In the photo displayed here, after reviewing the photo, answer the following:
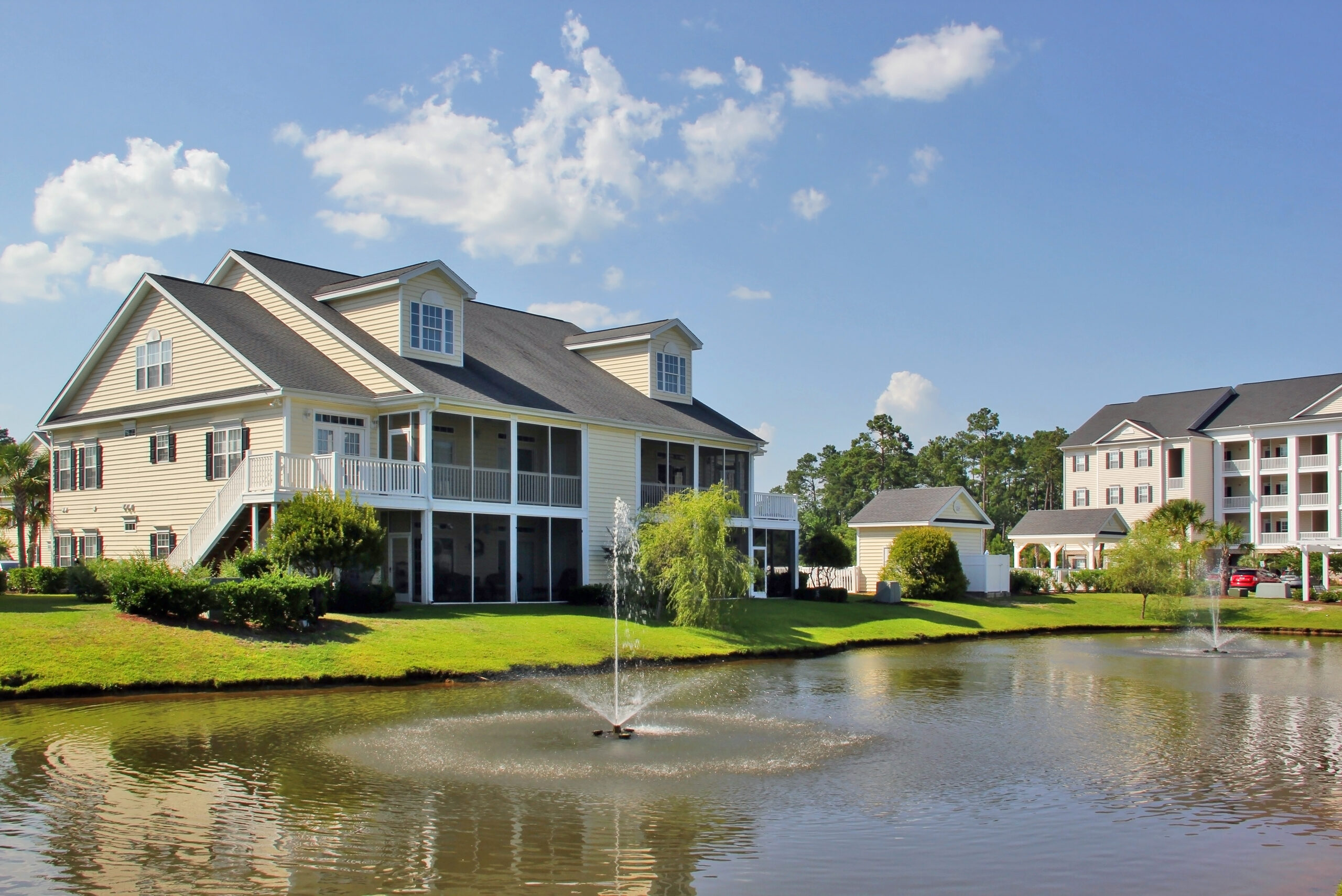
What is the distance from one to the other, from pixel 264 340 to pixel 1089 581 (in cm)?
4041

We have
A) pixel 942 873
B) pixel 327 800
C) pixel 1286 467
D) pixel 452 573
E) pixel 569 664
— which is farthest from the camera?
pixel 1286 467

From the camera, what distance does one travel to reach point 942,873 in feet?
31.4

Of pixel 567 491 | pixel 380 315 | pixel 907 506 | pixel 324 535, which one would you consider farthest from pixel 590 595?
pixel 907 506

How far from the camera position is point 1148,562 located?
4472cm

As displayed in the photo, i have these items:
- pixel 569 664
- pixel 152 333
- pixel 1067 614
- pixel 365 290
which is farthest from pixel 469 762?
pixel 1067 614

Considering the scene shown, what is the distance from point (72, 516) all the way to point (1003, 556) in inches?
1447

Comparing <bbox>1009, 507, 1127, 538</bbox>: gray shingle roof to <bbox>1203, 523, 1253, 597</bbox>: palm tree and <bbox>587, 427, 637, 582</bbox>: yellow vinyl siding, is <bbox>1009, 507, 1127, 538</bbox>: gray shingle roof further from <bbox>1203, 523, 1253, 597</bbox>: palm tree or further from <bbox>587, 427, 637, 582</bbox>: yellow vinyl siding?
<bbox>587, 427, 637, 582</bbox>: yellow vinyl siding

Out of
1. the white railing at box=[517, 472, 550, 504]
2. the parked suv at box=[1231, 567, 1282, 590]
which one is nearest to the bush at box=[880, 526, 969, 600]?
Answer: the white railing at box=[517, 472, 550, 504]

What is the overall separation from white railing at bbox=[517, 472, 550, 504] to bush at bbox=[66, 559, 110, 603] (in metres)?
11.5

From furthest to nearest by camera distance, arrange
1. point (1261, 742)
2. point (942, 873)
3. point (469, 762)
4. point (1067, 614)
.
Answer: point (1067, 614)
point (1261, 742)
point (469, 762)
point (942, 873)

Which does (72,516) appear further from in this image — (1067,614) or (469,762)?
(1067,614)

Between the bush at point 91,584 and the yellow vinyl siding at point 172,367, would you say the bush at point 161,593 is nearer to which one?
the bush at point 91,584

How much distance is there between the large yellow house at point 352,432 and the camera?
97.2 feet

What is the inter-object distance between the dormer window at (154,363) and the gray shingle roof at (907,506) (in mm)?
32430
